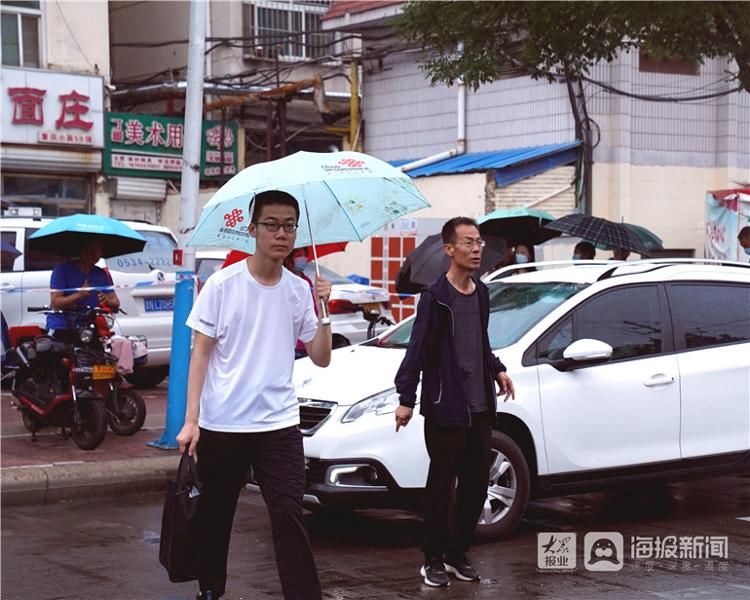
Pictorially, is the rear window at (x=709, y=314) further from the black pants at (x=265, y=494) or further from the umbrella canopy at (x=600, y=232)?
the umbrella canopy at (x=600, y=232)

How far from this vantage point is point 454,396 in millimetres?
6371

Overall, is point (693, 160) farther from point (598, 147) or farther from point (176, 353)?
point (176, 353)

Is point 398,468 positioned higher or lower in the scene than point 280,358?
lower

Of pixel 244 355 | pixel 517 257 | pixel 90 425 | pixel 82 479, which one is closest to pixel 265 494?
pixel 244 355

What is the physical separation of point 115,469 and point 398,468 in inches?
128

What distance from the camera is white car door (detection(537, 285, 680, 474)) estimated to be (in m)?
7.61

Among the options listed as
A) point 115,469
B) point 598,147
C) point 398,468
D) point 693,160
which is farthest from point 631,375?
point 693,160

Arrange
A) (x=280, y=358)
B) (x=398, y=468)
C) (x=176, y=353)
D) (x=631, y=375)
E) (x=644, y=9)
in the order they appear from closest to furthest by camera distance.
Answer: (x=280, y=358), (x=398, y=468), (x=631, y=375), (x=176, y=353), (x=644, y=9)

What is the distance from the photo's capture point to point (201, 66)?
35.0 feet

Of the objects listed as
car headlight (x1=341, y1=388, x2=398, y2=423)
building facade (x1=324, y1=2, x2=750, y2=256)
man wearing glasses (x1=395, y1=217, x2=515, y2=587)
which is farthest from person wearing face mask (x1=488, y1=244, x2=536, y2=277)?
man wearing glasses (x1=395, y1=217, x2=515, y2=587)

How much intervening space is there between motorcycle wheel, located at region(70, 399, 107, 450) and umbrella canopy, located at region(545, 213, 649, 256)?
502cm

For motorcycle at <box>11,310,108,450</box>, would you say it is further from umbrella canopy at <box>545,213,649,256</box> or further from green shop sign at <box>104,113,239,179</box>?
green shop sign at <box>104,113,239,179</box>

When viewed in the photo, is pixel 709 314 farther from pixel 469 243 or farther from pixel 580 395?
pixel 469 243

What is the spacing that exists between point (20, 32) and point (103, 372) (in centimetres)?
1319
